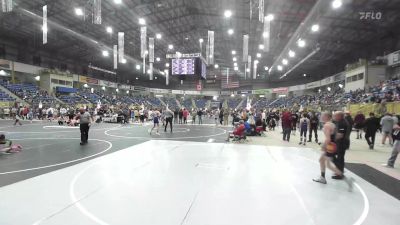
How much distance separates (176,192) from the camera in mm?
5020

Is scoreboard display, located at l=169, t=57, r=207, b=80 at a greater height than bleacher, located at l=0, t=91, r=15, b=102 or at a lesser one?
greater

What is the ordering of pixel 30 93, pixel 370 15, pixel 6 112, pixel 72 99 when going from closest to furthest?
pixel 370 15, pixel 6 112, pixel 30 93, pixel 72 99

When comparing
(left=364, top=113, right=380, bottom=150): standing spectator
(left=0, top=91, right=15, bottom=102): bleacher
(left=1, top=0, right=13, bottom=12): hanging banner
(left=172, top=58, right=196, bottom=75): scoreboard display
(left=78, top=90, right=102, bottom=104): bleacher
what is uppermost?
(left=1, top=0, right=13, bottom=12): hanging banner

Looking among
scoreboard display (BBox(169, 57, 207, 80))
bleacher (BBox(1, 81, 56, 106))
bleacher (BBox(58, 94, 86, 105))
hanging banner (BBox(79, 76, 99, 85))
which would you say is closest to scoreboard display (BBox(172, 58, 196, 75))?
scoreboard display (BBox(169, 57, 207, 80))

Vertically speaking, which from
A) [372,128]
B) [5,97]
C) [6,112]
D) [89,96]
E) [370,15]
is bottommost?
[372,128]

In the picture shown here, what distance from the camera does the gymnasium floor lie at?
3.89 m

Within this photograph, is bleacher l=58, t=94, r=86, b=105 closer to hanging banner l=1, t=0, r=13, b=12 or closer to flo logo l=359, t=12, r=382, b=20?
hanging banner l=1, t=0, r=13, b=12

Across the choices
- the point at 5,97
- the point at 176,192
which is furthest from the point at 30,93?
the point at 176,192

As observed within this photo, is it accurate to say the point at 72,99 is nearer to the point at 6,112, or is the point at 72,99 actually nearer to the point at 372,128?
the point at 6,112

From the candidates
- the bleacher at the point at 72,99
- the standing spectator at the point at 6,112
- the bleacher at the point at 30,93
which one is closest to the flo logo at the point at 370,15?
the bleacher at the point at 30,93

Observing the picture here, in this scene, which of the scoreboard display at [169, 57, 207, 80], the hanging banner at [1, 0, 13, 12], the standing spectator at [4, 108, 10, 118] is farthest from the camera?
the standing spectator at [4, 108, 10, 118]

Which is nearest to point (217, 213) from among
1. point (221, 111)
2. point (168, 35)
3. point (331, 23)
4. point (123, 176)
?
point (123, 176)

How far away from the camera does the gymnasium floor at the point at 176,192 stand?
12.8ft

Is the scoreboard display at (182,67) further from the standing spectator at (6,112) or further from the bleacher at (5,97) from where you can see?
the bleacher at (5,97)
